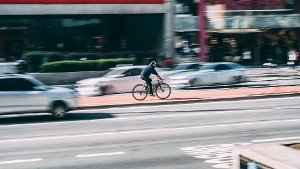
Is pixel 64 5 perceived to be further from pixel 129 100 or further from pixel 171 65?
pixel 129 100

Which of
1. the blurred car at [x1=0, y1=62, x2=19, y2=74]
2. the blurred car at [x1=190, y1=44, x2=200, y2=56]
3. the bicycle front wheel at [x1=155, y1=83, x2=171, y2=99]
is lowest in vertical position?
the bicycle front wheel at [x1=155, y1=83, x2=171, y2=99]

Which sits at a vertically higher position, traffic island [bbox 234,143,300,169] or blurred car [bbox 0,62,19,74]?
blurred car [bbox 0,62,19,74]

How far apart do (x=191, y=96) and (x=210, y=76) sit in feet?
14.7

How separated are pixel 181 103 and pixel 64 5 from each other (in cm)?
1596

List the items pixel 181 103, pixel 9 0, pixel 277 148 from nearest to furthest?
pixel 277 148 < pixel 181 103 < pixel 9 0

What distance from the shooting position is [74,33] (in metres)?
43.1

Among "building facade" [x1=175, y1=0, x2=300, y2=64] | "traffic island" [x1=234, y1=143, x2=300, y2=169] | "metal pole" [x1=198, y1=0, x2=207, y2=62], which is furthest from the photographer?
"building facade" [x1=175, y1=0, x2=300, y2=64]

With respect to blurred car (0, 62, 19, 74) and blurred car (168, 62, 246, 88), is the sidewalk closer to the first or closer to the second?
blurred car (168, 62, 246, 88)

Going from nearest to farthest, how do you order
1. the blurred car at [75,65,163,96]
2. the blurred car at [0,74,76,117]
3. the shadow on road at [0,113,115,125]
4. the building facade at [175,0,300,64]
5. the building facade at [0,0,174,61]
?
the blurred car at [0,74,76,117] → the shadow on road at [0,113,115,125] → the blurred car at [75,65,163,96] → the building facade at [0,0,174,61] → the building facade at [175,0,300,64]

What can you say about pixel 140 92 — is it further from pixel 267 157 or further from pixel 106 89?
pixel 267 157

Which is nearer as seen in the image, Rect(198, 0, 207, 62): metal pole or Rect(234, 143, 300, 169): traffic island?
Rect(234, 143, 300, 169): traffic island

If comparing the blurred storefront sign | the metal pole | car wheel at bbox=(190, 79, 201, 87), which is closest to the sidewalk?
car wheel at bbox=(190, 79, 201, 87)

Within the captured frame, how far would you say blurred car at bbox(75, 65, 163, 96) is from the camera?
83.8 ft

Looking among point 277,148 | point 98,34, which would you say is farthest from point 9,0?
point 277,148
